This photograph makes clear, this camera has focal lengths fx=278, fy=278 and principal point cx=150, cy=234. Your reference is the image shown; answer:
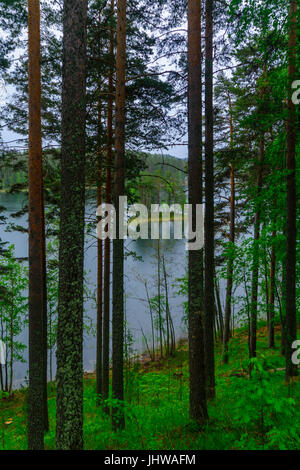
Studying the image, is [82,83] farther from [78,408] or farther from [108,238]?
[108,238]

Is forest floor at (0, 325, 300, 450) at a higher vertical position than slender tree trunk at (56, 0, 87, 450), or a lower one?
lower

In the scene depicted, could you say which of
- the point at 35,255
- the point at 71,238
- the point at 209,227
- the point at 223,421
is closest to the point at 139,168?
the point at 209,227

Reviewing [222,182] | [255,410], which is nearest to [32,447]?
[255,410]

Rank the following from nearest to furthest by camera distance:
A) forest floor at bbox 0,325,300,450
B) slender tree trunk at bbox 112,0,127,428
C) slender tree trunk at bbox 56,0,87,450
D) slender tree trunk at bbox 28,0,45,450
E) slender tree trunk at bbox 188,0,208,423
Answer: forest floor at bbox 0,325,300,450, slender tree trunk at bbox 56,0,87,450, slender tree trunk at bbox 188,0,208,423, slender tree trunk at bbox 28,0,45,450, slender tree trunk at bbox 112,0,127,428

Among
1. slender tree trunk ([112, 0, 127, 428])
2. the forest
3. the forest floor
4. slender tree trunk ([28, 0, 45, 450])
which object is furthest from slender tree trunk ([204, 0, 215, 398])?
slender tree trunk ([28, 0, 45, 450])

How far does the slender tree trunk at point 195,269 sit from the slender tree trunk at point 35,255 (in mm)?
2973

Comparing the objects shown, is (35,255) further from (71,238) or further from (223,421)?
(223,421)

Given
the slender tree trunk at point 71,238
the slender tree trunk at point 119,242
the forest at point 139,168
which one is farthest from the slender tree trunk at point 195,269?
the slender tree trunk at point 71,238

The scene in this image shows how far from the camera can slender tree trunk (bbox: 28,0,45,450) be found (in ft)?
17.8

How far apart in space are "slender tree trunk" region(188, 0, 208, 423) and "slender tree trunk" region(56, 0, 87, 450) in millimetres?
2224

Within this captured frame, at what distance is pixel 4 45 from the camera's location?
659 cm

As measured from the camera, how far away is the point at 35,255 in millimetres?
5656

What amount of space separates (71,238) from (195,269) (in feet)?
8.00

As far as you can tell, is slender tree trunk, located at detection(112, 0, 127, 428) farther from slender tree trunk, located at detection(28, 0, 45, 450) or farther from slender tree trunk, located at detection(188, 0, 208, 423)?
slender tree trunk, located at detection(188, 0, 208, 423)
